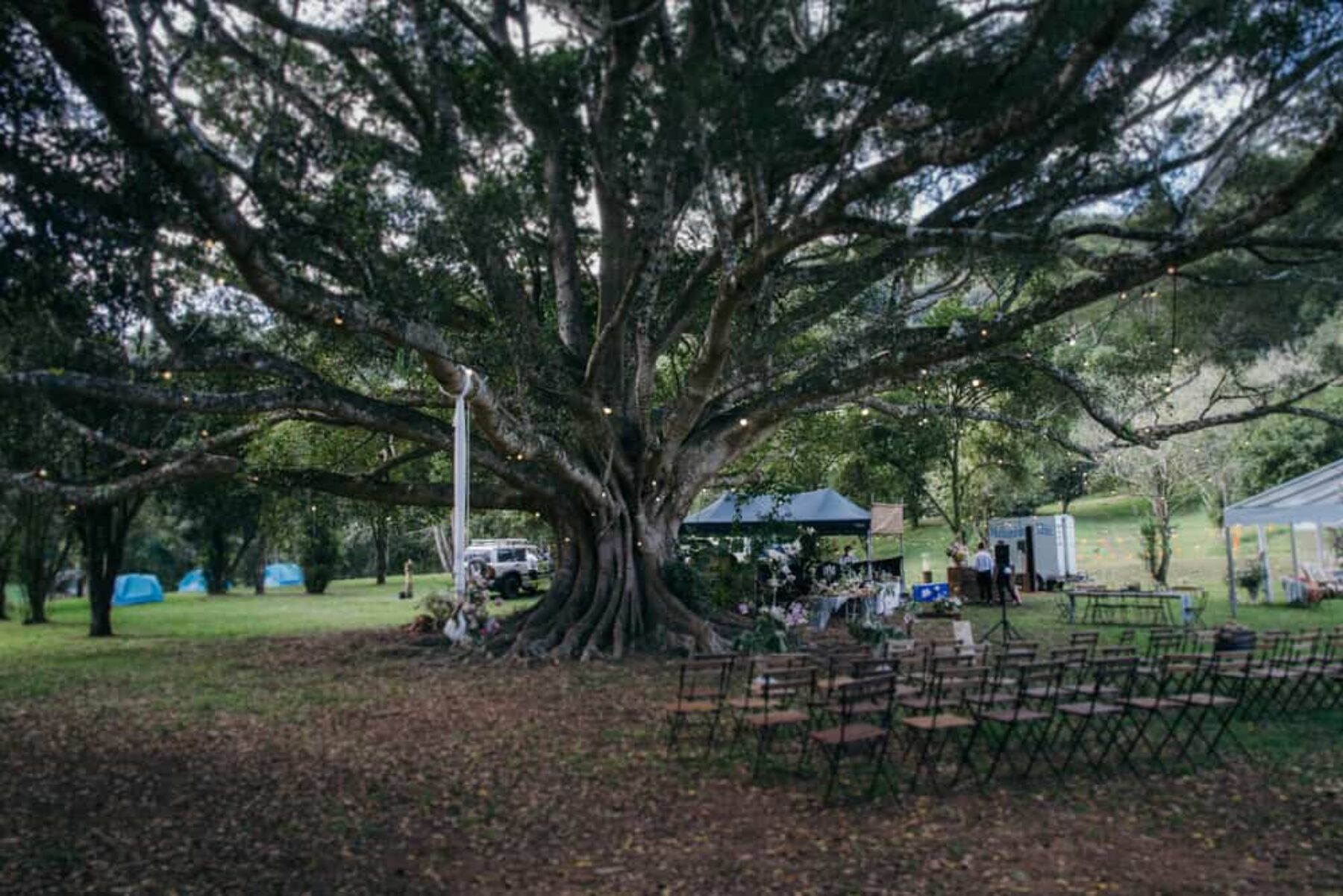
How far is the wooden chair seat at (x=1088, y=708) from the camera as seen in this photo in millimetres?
6262

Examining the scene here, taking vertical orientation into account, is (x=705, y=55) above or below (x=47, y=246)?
above

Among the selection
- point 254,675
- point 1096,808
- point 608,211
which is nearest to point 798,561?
point 608,211

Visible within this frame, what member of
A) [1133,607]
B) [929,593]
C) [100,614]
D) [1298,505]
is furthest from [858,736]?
[100,614]

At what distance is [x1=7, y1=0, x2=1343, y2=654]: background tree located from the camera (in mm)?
7008

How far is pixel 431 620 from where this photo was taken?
1521 centimetres

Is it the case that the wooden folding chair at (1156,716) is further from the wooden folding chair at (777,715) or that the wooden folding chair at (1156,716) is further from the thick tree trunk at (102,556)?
the thick tree trunk at (102,556)

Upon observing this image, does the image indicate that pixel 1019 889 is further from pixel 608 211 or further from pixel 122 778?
pixel 608 211

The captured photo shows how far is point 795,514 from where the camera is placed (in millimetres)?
17609

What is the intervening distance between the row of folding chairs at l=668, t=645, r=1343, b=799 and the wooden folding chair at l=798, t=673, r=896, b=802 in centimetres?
1

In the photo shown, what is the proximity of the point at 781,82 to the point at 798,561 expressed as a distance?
10592 millimetres

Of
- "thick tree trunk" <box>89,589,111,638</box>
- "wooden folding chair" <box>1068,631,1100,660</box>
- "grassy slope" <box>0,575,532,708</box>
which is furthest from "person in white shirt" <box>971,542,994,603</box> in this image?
"thick tree trunk" <box>89,589,111,638</box>

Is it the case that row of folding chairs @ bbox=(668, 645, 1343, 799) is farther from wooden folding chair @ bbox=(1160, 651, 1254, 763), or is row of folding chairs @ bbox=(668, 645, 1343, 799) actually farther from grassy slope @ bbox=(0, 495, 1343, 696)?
grassy slope @ bbox=(0, 495, 1343, 696)

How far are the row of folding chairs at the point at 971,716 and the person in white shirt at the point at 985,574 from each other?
1085 cm

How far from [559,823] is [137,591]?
2806 cm
